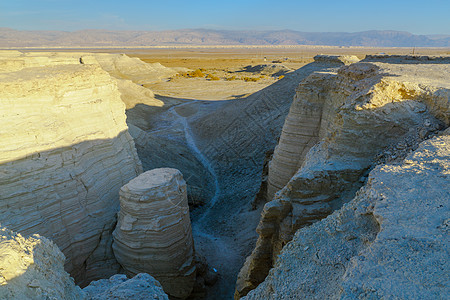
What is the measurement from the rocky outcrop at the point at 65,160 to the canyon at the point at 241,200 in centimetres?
3

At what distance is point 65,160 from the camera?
6.63 metres

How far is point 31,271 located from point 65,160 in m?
3.79

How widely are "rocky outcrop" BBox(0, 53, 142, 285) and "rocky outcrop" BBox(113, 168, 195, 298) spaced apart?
2.48 ft

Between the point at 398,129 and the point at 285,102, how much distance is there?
1149 cm

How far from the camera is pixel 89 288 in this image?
4617 mm

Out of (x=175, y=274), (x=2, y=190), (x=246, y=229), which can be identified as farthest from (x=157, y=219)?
(x=246, y=229)

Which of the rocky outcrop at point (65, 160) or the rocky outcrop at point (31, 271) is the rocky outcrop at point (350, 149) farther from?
the rocky outcrop at point (65, 160)

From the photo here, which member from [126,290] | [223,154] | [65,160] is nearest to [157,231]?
[126,290]

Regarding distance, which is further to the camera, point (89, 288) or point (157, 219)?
point (157, 219)

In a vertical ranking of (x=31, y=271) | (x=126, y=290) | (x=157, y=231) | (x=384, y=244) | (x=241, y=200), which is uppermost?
(x=384, y=244)

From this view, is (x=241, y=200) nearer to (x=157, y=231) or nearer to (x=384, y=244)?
(x=157, y=231)

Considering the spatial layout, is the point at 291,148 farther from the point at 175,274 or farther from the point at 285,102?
the point at 285,102

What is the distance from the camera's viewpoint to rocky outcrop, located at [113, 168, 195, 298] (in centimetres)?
650

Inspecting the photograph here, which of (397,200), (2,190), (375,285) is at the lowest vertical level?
(2,190)
